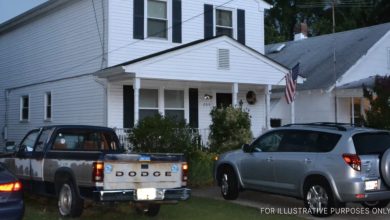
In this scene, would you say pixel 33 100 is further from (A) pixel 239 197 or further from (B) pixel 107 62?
(A) pixel 239 197

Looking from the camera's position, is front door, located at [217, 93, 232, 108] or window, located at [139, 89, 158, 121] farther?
front door, located at [217, 93, 232, 108]

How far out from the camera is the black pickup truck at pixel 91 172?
920 centimetres

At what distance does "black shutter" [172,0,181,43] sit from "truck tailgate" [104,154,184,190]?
10788 millimetres

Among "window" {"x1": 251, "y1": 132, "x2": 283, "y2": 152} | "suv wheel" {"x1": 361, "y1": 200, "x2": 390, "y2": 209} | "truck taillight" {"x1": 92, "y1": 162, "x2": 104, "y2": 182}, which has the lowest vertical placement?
"suv wheel" {"x1": 361, "y1": 200, "x2": 390, "y2": 209}

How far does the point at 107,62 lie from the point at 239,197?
25.6 ft

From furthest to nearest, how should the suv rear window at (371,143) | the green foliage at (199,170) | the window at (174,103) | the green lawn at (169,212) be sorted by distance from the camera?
1. the window at (174,103)
2. the green foliage at (199,170)
3. the green lawn at (169,212)
4. the suv rear window at (371,143)

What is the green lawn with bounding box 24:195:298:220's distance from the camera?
10328 mm

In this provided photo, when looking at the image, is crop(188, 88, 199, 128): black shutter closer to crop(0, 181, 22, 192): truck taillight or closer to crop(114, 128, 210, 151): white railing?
crop(114, 128, 210, 151): white railing

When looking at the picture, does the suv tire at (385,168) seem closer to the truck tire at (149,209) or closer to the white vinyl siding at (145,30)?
the truck tire at (149,209)

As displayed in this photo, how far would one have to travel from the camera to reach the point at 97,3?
1955 centimetres

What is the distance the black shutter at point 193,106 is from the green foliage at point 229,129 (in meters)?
3.12

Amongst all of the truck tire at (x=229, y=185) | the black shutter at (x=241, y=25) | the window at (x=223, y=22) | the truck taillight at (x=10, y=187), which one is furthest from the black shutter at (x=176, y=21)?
the truck taillight at (x=10, y=187)

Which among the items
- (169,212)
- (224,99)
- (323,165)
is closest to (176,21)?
(224,99)

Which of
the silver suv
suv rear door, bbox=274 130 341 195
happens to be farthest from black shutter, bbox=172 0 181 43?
suv rear door, bbox=274 130 341 195
